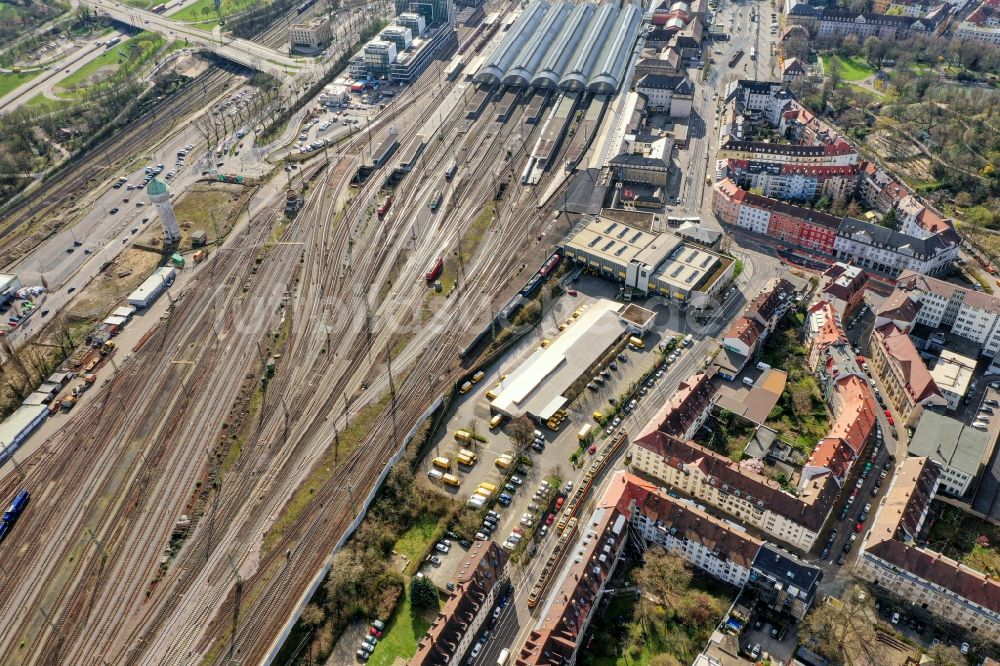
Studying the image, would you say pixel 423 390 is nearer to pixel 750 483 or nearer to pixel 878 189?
pixel 750 483

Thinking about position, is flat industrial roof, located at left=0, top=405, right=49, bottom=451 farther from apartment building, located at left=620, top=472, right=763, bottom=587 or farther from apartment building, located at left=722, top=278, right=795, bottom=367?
apartment building, located at left=722, top=278, right=795, bottom=367

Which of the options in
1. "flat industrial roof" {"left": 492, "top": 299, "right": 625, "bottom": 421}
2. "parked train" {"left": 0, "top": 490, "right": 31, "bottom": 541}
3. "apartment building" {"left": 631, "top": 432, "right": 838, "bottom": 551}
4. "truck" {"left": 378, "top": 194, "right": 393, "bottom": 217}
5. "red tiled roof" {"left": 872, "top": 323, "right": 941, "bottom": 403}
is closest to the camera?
"apartment building" {"left": 631, "top": 432, "right": 838, "bottom": 551}

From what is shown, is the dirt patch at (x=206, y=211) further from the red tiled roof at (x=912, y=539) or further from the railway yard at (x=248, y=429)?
the red tiled roof at (x=912, y=539)

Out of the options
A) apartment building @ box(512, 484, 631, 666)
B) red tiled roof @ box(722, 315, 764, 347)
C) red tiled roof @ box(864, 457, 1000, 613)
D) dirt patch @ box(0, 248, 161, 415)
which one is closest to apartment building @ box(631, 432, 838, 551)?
red tiled roof @ box(864, 457, 1000, 613)

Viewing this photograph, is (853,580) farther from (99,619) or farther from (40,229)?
A: (40,229)

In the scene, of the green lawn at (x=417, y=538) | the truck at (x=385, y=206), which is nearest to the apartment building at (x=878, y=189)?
the truck at (x=385, y=206)

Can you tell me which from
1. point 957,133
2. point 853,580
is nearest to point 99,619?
point 853,580

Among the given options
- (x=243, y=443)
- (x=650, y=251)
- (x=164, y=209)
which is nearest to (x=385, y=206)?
(x=164, y=209)
